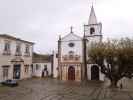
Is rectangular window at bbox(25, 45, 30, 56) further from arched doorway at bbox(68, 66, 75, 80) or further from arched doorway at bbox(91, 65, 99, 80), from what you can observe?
arched doorway at bbox(91, 65, 99, 80)

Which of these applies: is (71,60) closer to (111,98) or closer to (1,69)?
(1,69)

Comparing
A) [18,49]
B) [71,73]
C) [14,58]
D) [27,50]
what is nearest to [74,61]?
[71,73]

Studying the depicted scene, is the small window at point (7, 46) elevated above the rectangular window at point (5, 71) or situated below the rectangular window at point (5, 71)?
above

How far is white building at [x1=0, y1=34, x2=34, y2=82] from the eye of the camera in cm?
2538

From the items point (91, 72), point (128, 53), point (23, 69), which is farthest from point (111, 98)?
point (23, 69)

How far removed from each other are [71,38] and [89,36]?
5712 millimetres

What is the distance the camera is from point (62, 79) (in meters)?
31.1

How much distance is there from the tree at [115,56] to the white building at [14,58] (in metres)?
14.7

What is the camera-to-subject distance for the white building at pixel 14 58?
25.4 meters

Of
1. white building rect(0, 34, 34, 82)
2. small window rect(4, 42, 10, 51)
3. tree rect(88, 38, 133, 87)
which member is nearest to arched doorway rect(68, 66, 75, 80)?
tree rect(88, 38, 133, 87)

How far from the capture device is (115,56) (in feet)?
68.5

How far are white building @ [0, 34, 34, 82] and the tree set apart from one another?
14.7 m

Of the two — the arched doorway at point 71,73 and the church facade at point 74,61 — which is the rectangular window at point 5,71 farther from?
the arched doorway at point 71,73

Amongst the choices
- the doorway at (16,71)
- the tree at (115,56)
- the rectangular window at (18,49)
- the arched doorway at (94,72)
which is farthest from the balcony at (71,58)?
the doorway at (16,71)
